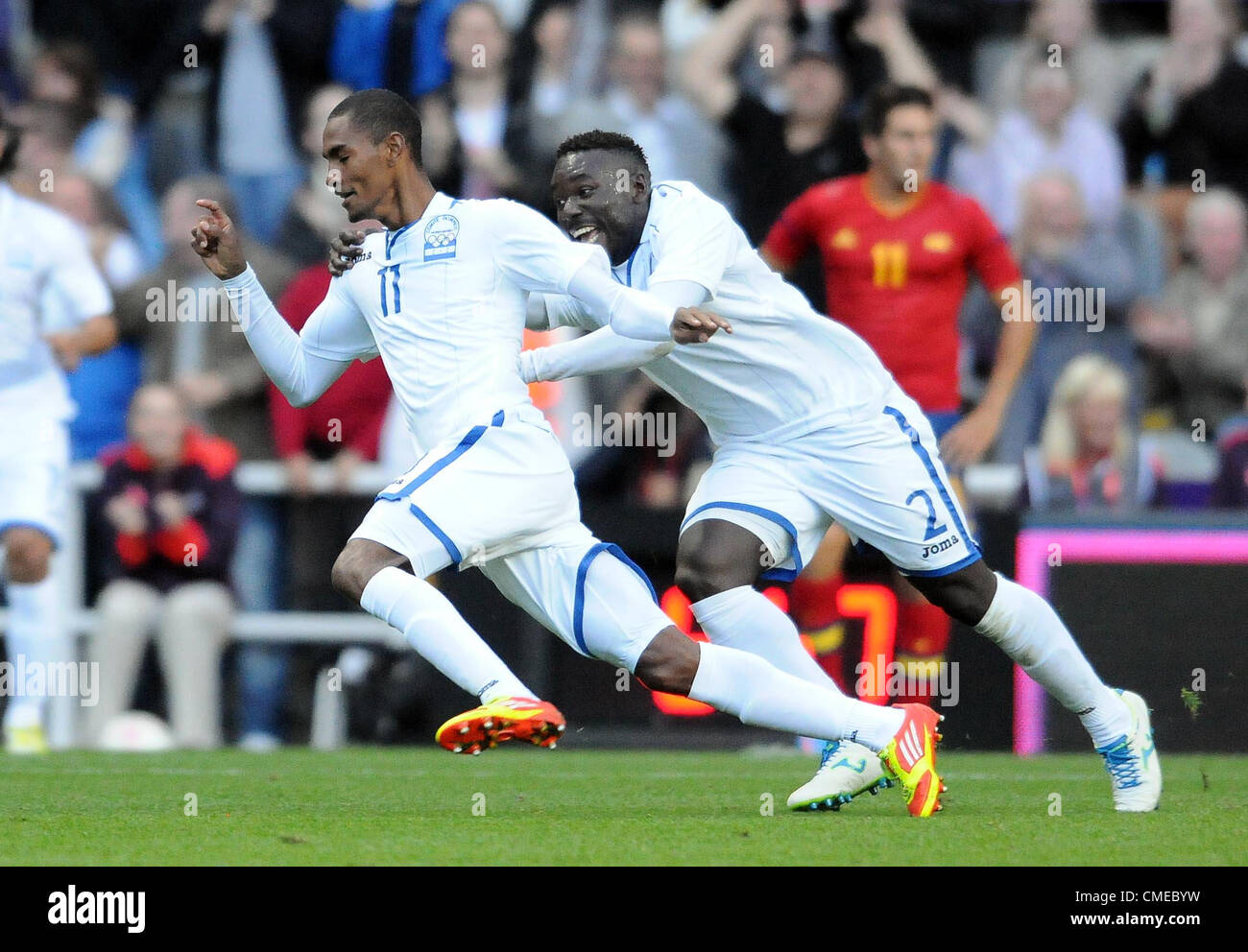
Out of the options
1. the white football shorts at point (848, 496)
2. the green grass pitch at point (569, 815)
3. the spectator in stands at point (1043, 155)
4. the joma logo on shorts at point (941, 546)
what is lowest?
the green grass pitch at point (569, 815)

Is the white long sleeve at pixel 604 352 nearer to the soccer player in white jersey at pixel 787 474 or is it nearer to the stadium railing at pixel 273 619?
the soccer player in white jersey at pixel 787 474

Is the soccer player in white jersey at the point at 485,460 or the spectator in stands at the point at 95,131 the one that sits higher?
the spectator in stands at the point at 95,131

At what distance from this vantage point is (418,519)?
5559 millimetres

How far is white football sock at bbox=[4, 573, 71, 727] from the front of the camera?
9.01 meters

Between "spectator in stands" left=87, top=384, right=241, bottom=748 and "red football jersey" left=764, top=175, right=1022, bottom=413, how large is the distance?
2.89 metres

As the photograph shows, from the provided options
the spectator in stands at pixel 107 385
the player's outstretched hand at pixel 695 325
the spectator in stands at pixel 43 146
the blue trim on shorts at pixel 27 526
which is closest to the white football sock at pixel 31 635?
the blue trim on shorts at pixel 27 526

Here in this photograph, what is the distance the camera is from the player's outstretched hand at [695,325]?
5.43m

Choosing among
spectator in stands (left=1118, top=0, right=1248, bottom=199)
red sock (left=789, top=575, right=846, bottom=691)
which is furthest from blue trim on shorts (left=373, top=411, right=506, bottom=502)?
spectator in stands (left=1118, top=0, right=1248, bottom=199)

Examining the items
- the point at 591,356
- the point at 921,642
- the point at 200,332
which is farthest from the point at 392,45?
the point at 591,356

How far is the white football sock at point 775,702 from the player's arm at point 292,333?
4.45 feet

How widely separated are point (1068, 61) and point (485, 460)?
246 inches

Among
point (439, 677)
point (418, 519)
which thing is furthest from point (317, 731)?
point (418, 519)

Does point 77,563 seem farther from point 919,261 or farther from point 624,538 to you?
point 919,261

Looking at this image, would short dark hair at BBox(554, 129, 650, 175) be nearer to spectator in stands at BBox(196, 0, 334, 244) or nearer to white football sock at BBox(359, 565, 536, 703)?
white football sock at BBox(359, 565, 536, 703)
